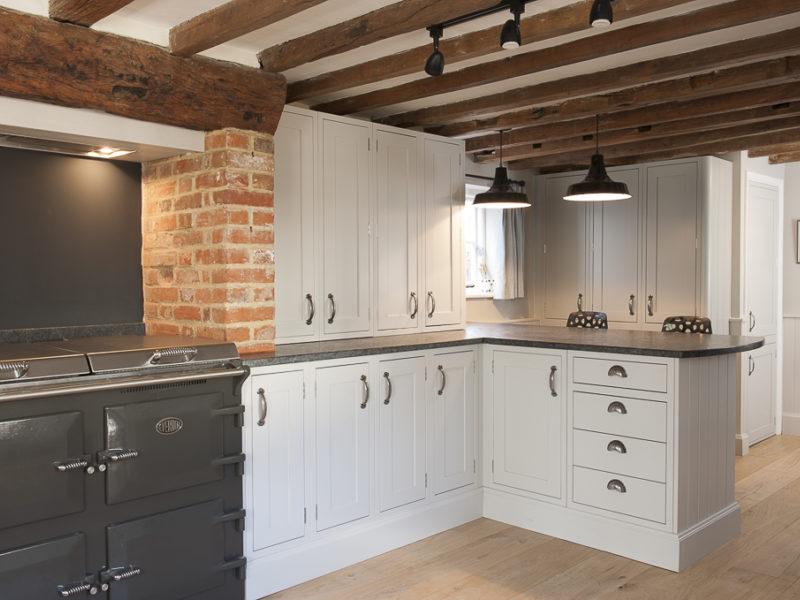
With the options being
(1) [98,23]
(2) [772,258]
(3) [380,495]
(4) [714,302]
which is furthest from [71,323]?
(2) [772,258]

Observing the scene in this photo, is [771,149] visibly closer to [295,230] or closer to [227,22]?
[295,230]

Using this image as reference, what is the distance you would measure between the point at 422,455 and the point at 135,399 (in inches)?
65.8

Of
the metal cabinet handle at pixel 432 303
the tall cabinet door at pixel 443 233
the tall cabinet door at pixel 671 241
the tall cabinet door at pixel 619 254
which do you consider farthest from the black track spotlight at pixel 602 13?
the tall cabinet door at pixel 619 254

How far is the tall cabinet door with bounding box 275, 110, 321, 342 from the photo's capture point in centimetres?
358

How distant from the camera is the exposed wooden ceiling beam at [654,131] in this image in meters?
4.22

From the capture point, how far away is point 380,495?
139 inches

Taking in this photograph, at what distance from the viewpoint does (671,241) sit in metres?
5.54

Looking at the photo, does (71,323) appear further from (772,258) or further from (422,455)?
(772,258)

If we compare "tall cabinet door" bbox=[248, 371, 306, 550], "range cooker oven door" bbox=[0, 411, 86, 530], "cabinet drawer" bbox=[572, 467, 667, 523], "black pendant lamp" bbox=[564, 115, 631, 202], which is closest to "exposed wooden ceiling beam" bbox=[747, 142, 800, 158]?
"black pendant lamp" bbox=[564, 115, 631, 202]

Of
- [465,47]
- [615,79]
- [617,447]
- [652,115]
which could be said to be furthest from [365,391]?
[652,115]

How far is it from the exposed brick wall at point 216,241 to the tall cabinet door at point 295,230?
10.8 inches

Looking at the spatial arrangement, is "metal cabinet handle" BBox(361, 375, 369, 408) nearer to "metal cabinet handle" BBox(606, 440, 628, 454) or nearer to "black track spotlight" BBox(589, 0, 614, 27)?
"metal cabinet handle" BBox(606, 440, 628, 454)

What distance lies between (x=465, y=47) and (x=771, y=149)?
3.69m

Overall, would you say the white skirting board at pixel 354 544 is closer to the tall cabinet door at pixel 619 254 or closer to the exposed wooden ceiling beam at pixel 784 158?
the tall cabinet door at pixel 619 254
